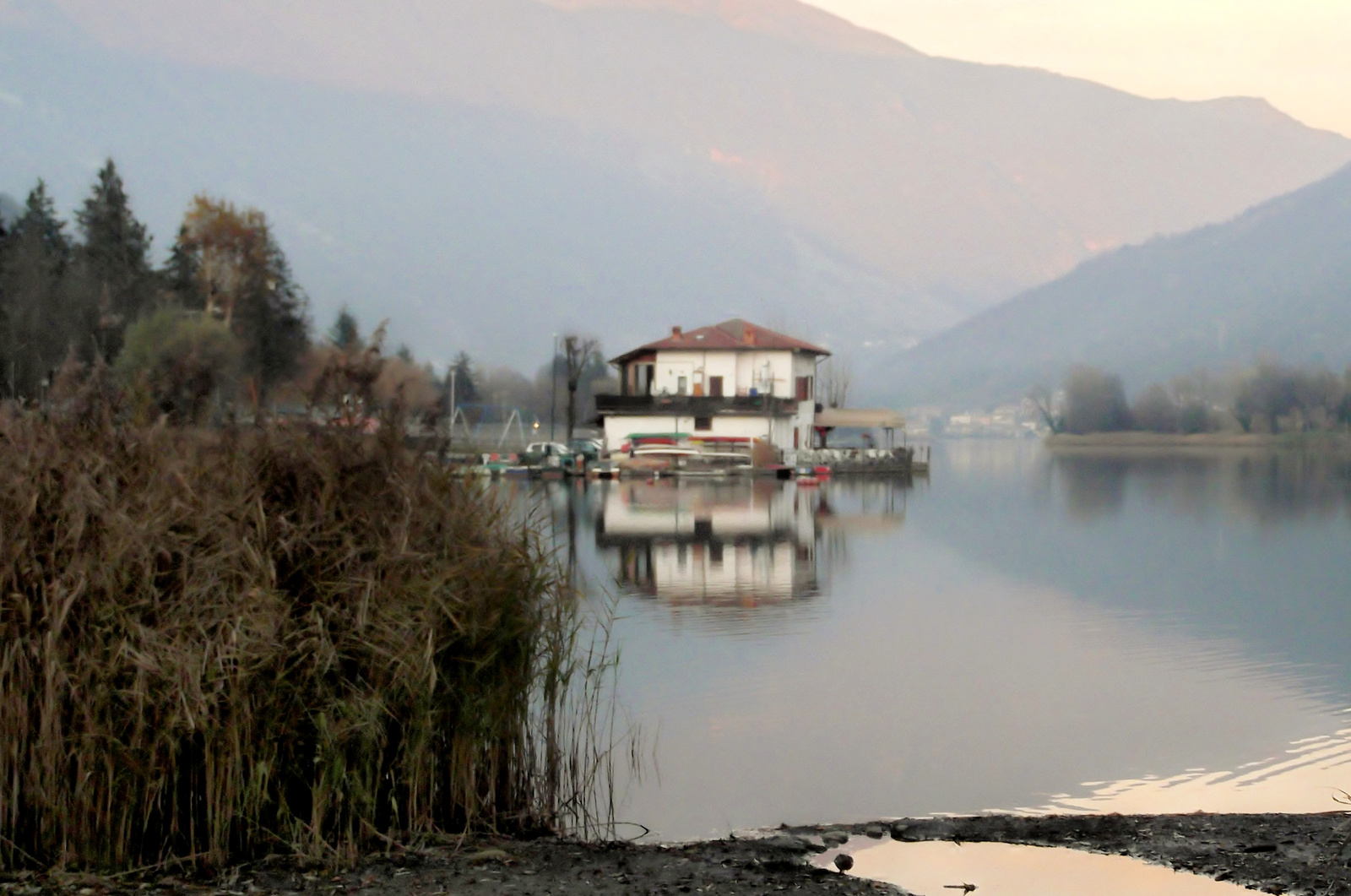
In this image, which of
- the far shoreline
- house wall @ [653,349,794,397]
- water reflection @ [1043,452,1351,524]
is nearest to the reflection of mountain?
water reflection @ [1043,452,1351,524]

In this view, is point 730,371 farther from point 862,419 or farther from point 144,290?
point 144,290

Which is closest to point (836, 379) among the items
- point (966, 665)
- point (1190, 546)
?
point (1190, 546)

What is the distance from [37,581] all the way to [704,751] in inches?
249

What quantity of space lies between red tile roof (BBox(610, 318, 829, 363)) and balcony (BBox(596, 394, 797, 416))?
12.9 feet

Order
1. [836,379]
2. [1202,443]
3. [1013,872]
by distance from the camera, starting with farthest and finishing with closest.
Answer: [1202,443] → [836,379] → [1013,872]

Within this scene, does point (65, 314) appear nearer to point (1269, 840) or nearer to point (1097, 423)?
point (1269, 840)

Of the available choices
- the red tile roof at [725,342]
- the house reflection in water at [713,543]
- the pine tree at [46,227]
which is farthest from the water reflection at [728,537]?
the pine tree at [46,227]

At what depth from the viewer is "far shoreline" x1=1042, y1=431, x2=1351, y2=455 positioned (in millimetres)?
158250

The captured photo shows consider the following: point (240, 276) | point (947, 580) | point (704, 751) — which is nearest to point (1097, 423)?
point (240, 276)

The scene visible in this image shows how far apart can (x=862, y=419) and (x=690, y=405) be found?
1437cm

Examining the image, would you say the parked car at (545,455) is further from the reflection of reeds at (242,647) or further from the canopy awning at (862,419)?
the reflection of reeds at (242,647)

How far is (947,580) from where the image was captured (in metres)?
30.9

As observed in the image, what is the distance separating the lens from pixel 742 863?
326 inches

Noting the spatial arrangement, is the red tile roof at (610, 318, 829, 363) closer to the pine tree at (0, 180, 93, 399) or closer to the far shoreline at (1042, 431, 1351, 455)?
the pine tree at (0, 180, 93, 399)
